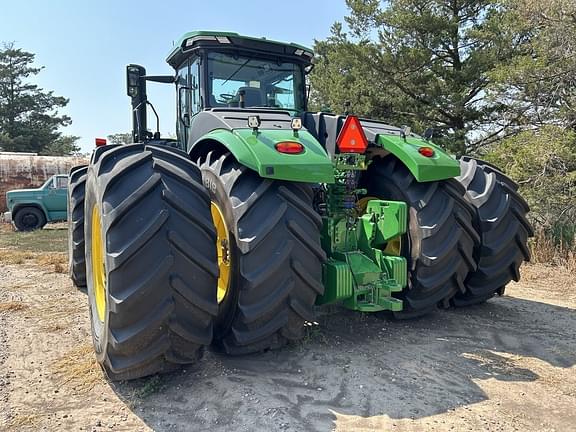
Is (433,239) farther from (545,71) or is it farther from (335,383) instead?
(545,71)

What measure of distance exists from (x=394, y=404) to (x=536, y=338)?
76.7 inches

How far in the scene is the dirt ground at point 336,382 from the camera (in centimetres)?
274

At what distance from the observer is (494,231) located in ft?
14.2

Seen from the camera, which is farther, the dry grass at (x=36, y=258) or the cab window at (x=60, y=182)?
the cab window at (x=60, y=182)

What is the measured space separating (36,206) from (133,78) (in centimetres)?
1100

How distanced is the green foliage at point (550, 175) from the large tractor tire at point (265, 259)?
263 inches

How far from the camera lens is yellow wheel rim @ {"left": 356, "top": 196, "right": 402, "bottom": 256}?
4105 millimetres

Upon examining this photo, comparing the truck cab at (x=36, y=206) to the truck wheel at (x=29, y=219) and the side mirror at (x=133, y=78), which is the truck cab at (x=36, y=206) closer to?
the truck wheel at (x=29, y=219)

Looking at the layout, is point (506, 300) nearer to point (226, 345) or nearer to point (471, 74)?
point (226, 345)

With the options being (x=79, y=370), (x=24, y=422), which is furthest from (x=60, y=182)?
(x=24, y=422)

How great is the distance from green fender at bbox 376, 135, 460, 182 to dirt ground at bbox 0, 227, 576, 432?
135 centimetres

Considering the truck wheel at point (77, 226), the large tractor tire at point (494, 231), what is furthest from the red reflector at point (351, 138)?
the truck wheel at point (77, 226)

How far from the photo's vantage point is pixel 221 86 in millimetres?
4684

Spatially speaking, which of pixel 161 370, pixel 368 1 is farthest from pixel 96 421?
pixel 368 1
